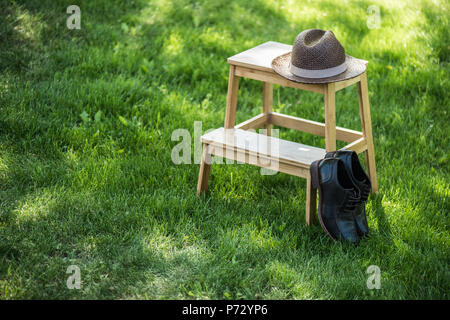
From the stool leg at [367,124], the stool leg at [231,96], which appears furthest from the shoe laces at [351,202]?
the stool leg at [231,96]

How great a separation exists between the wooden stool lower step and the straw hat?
1.62 ft

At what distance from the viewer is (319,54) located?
3.56 m

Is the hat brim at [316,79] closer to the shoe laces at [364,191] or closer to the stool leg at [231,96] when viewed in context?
the stool leg at [231,96]

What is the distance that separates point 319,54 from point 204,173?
1.17 meters

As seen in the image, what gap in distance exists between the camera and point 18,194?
3.94m

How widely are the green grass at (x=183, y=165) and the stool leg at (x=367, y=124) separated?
0.15 metres

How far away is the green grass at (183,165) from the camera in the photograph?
3.32 m

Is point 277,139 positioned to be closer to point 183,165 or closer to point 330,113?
point 330,113

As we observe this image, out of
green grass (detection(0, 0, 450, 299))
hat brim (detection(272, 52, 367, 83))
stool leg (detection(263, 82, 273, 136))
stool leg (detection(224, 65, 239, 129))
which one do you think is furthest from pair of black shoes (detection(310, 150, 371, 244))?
stool leg (detection(263, 82, 273, 136))

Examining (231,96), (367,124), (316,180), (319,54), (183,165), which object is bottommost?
(183,165)

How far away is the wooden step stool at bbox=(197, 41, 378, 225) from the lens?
12.0 ft

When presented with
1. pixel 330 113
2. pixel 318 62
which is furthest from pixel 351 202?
pixel 318 62

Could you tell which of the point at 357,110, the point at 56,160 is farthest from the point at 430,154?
the point at 56,160

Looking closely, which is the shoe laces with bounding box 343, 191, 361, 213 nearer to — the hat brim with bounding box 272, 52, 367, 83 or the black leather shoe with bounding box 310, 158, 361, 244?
the black leather shoe with bounding box 310, 158, 361, 244
